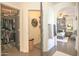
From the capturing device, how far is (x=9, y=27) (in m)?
2.19

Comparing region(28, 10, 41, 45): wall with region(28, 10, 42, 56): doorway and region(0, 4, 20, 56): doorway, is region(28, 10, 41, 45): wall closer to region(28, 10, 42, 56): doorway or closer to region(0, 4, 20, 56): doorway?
region(28, 10, 42, 56): doorway

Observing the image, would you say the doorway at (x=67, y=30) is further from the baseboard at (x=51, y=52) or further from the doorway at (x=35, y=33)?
the doorway at (x=35, y=33)


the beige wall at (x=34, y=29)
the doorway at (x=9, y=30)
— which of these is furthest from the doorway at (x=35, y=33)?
the doorway at (x=9, y=30)

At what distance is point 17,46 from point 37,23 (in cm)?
40

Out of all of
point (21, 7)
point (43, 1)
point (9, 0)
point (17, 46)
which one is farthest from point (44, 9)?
point (17, 46)

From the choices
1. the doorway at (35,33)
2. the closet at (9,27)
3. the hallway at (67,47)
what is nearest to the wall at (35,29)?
the doorway at (35,33)

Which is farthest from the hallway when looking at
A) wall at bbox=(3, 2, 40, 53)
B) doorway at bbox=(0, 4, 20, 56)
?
doorway at bbox=(0, 4, 20, 56)

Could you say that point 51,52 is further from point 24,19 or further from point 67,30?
point 24,19

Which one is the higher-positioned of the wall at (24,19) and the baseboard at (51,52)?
the wall at (24,19)

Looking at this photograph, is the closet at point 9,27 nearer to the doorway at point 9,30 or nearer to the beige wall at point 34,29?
the doorway at point 9,30

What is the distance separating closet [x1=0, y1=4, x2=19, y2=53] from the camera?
2.15m

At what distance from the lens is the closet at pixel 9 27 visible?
7.06 feet

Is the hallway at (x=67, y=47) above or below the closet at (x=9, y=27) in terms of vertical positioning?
below

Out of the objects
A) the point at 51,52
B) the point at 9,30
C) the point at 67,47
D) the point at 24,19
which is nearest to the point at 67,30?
the point at 67,47
